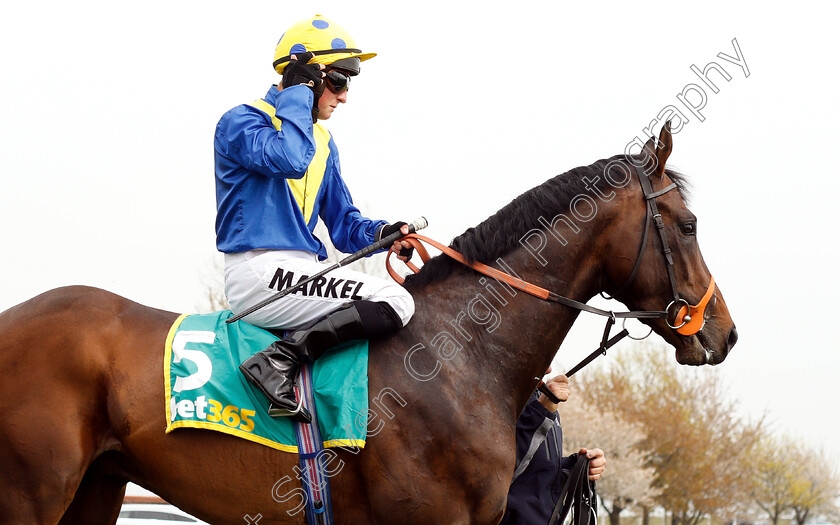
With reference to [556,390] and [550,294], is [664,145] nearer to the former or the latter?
[550,294]

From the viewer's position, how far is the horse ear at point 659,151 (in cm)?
354

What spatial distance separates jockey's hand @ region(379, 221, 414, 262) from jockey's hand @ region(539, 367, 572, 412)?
1079mm

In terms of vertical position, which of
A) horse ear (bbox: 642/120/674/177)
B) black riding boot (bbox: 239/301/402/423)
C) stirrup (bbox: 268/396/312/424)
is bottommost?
stirrup (bbox: 268/396/312/424)

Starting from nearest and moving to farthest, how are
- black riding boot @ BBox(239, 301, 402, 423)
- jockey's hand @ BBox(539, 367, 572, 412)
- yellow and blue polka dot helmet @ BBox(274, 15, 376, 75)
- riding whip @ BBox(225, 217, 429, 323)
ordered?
black riding boot @ BBox(239, 301, 402, 423)
riding whip @ BBox(225, 217, 429, 323)
yellow and blue polka dot helmet @ BBox(274, 15, 376, 75)
jockey's hand @ BBox(539, 367, 572, 412)

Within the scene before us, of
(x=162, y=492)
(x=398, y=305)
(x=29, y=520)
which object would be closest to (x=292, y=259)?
(x=398, y=305)

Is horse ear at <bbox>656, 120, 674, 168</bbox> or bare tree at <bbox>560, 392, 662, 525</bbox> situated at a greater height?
bare tree at <bbox>560, 392, 662, 525</bbox>

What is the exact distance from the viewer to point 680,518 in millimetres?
41531

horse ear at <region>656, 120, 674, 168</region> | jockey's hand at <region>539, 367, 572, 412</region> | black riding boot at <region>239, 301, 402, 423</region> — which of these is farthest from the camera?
jockey's hand at <region>539, 367, 572, 412</region>

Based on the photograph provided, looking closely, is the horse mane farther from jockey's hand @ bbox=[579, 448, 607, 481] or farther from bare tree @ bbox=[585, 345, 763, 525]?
bare tree @ bbox=[585, 345, 763, 525]

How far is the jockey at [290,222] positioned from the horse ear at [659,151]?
3.97 ft

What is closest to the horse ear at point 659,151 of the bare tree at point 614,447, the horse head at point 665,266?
the horse head at point 665,266

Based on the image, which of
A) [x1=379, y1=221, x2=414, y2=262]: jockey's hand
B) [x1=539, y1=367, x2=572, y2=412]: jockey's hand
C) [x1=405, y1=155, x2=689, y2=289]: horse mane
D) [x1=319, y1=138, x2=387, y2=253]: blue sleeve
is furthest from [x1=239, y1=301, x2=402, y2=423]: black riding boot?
[x1=539, y1=367, x2=572, y2=412]: jockey's hand

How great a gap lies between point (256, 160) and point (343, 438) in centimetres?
124

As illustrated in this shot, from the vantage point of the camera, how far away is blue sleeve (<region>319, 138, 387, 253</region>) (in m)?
4.23
